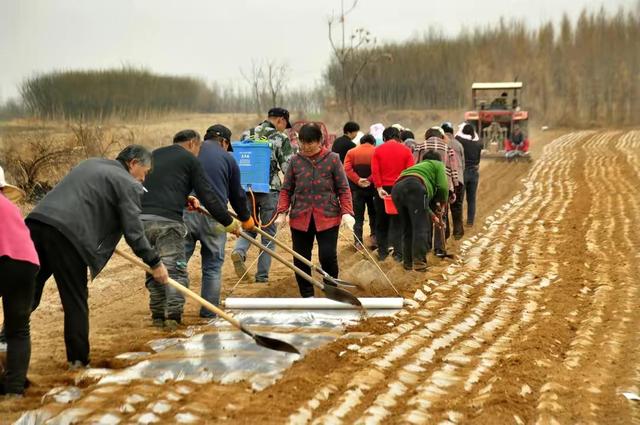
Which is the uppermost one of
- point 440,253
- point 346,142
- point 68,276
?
point 346,142

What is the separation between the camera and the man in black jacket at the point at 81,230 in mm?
5520

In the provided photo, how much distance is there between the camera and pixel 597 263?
10086 millimetres

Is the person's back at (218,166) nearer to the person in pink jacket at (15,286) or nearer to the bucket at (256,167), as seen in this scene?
the bucket at (256,167)

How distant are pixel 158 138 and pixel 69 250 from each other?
62.3 ft

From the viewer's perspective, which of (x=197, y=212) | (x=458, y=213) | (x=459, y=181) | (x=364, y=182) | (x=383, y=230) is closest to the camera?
(x=197, y=212)

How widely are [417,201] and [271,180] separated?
1724 millimetres

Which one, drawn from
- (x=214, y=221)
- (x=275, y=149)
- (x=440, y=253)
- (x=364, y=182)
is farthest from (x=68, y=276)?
(x=440, y=253)

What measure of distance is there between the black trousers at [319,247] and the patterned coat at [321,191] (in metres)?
0.09

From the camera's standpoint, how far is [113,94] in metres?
23.5

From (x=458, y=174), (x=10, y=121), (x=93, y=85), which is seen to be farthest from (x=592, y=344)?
(x=93, y=85)

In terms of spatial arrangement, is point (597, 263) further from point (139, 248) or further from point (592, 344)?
point (139, 248)

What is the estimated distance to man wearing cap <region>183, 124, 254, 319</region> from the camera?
24.5ft

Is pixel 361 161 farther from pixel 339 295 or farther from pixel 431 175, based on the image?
pixel 339 295

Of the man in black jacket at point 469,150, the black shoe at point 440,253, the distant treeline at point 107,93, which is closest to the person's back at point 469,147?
the man in black jacket at point 469,150
